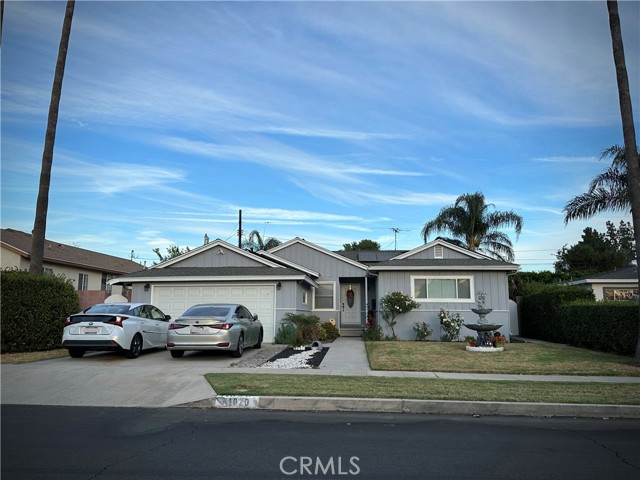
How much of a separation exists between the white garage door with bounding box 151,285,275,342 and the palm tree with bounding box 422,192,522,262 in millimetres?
17117

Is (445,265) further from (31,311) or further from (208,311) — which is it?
(31,311)

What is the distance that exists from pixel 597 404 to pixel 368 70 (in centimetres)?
1246

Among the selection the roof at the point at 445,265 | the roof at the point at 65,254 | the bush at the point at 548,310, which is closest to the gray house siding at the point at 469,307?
the roof at the point at 445,265

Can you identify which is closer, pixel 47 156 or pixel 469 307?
pixel 47 156

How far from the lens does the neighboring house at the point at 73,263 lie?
25.5 metres

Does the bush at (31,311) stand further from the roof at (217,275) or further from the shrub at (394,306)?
the shrub at (394,306)

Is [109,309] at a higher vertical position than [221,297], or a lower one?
lower

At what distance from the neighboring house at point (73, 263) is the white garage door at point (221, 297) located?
698 centimetres

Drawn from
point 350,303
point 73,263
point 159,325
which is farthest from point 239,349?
point 73,263

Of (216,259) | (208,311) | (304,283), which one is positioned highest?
(216,259)

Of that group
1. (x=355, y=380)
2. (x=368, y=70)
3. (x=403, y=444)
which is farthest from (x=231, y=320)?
(x=368, y=70)

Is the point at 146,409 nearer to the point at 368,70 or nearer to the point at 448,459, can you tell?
the point at 448,459

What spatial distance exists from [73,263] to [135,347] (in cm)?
1788

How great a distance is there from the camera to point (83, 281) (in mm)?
30859
